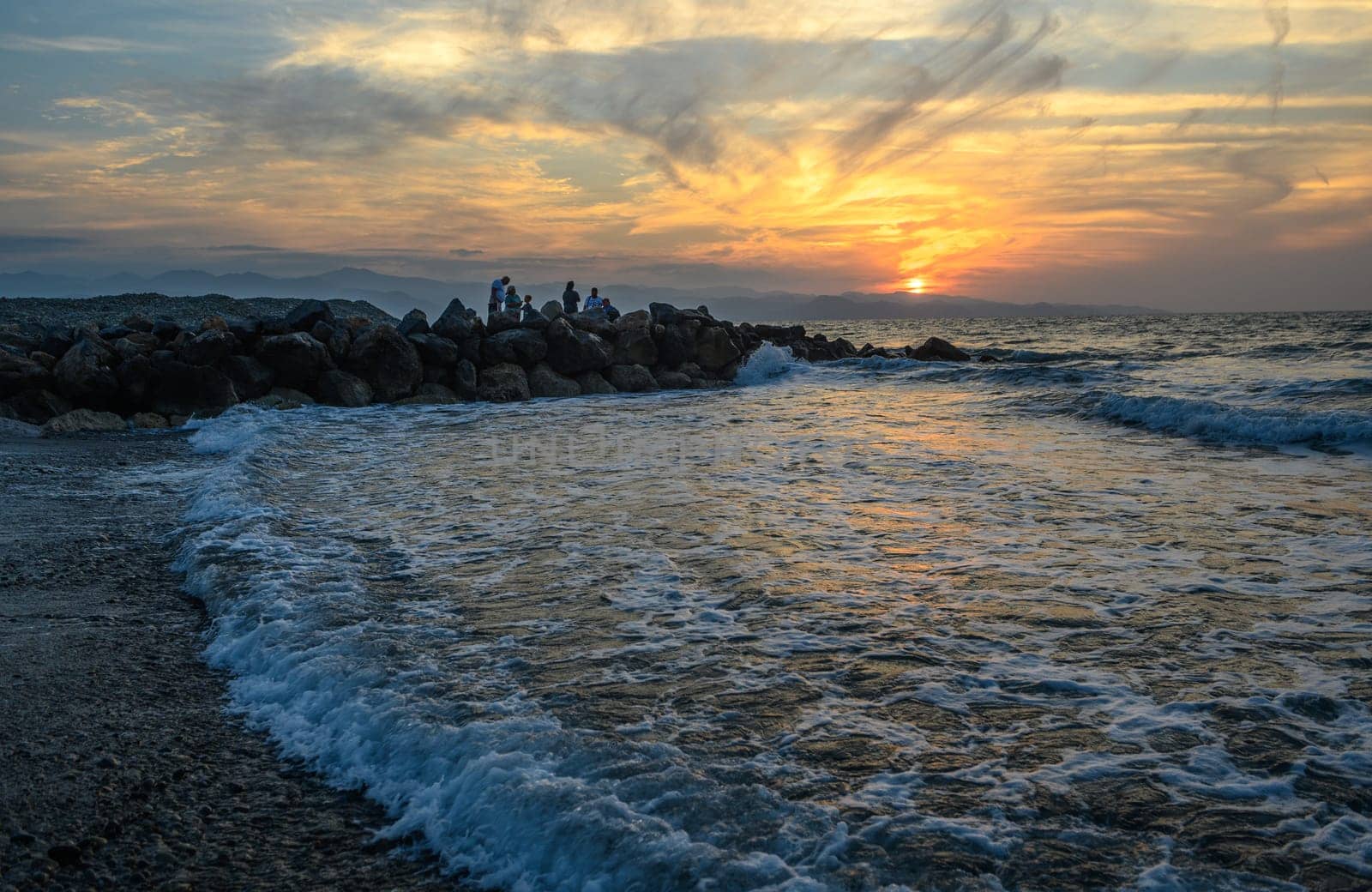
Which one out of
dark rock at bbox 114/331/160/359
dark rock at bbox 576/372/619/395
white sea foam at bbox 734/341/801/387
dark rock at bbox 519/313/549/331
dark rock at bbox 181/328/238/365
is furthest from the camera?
white sea foam at bbox 734/341/801/387

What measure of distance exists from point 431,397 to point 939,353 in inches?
793

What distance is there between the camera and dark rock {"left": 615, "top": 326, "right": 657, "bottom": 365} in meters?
26.1

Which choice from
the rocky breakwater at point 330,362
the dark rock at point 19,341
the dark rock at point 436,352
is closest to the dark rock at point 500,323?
the rocky breakwater at point 330,362

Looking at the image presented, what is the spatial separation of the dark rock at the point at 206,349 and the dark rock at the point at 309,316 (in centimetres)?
239

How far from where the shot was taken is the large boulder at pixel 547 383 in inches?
940

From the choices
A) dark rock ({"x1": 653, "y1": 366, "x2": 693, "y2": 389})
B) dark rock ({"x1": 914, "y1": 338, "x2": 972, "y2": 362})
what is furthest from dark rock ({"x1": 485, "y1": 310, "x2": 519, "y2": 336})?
dark rock ({"x1": 914, "y1": 338, "x2": 972, "y2": 362})

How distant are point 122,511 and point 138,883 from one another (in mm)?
7785

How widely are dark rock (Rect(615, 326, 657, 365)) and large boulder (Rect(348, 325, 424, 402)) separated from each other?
6.25 metres

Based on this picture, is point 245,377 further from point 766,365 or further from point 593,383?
point 766,365

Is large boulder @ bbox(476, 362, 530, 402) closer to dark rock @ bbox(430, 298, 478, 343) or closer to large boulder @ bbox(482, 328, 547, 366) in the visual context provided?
large boulder @ bbox(482, 328, 547, 366)

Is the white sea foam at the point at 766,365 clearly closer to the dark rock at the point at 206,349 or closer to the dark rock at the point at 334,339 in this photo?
the dark rock at the point at 334,339

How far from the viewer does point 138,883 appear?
3211 mm

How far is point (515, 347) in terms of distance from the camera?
24125 mm

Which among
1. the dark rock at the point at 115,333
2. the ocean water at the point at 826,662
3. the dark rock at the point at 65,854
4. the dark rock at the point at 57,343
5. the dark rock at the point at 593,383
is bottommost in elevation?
the dark rock at the point at 65,854
